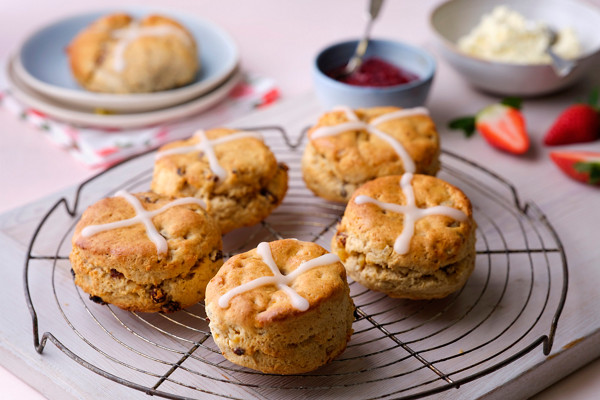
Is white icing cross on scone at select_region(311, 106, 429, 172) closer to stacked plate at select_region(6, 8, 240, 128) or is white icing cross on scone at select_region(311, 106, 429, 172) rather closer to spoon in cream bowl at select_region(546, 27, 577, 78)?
spoon in cream bowl at select_region(546, 27, 577, 78)

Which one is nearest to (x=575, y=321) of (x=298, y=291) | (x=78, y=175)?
(x=298, y=291)

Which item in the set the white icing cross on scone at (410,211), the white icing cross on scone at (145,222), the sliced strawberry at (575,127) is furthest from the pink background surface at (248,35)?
the white icing cross on scone at (410,211)

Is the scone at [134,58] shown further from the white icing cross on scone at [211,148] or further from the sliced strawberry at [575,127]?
the sliced strawberry at [575,127]

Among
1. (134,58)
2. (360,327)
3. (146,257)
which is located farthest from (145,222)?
(134,58)

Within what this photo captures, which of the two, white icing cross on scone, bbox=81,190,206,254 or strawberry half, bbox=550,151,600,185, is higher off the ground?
white icing cross on scone, bbox=81,190,206,254

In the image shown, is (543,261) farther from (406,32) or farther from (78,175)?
(406,32)

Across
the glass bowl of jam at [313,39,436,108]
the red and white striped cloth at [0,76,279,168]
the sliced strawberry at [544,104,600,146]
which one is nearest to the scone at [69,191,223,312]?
the red and white striped cloth at [0,76,279,168]
